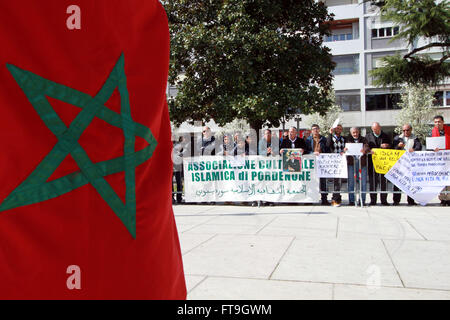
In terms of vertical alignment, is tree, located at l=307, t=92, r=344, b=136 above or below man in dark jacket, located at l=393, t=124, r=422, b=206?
above

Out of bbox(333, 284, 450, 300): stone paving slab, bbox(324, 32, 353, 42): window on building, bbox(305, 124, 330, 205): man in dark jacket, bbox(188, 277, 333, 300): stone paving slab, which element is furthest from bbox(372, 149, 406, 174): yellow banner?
bbox(324, 32, 353, 42): window on building

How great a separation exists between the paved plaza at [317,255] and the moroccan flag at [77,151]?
86.7 inches

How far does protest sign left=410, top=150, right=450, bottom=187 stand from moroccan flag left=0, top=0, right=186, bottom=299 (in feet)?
31.2

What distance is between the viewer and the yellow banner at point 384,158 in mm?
9625

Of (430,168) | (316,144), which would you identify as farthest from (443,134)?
(316,144)

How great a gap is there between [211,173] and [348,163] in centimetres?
330

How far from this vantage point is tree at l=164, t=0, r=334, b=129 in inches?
535

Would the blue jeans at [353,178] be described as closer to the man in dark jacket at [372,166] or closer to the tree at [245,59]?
the man in dark jacket at [372,166]

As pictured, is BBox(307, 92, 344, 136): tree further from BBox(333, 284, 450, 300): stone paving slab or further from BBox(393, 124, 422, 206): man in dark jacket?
BBox(333, 284, 450, 300): stone paving slab

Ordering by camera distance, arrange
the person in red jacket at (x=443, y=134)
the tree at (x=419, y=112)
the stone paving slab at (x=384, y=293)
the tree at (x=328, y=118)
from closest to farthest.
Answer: the stone paving slab at (x=384, y=293), the person in red jacket at (x=443, y=134), the tree at (x=419, y=112), the tree at (x=328, y=118)

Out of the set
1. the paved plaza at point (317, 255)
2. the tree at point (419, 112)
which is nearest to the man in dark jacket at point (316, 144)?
the paved plaza at point (317, 255)

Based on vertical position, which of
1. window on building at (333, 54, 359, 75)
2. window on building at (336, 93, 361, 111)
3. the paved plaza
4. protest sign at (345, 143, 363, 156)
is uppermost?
window on building at (333, 54, 359, 75)

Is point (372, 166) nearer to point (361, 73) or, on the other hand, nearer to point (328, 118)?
point (328, 118)
